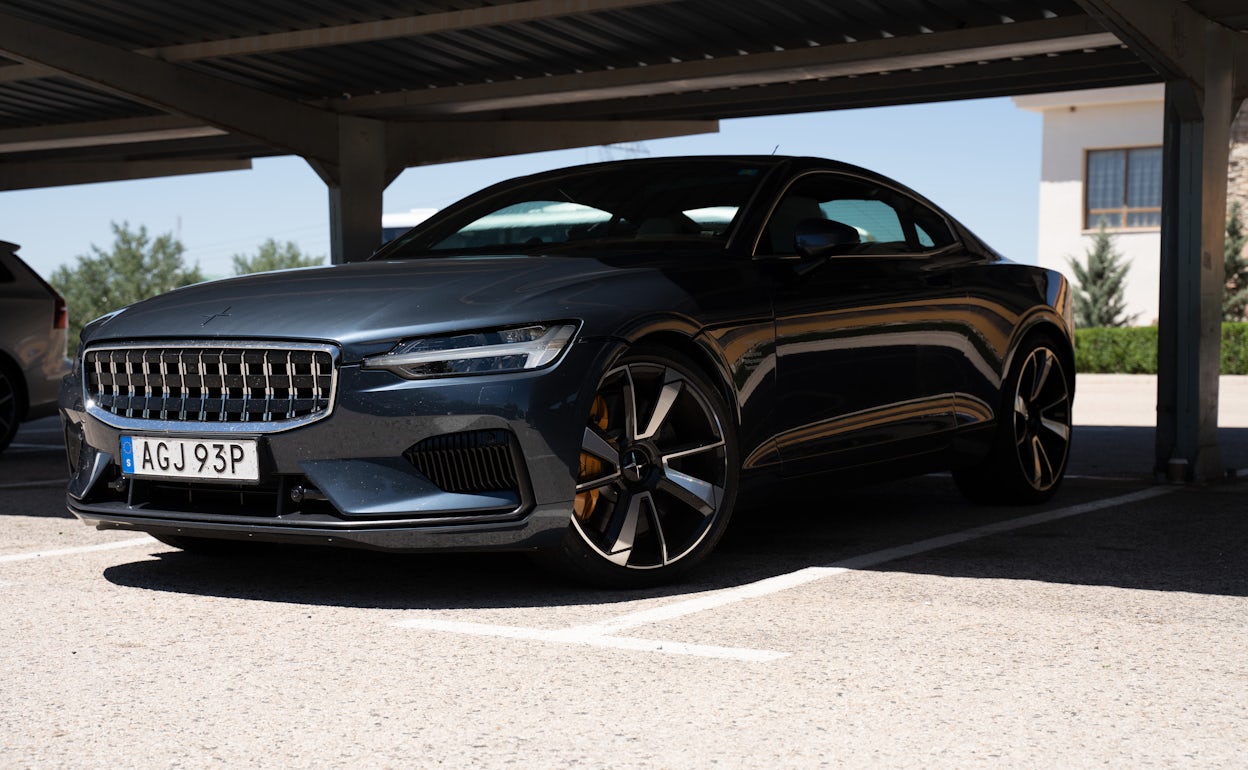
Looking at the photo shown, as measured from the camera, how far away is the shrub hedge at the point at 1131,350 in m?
25.7

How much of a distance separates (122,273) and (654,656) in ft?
411

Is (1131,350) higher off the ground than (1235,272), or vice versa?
(1235,272)

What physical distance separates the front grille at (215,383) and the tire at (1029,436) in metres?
3.44

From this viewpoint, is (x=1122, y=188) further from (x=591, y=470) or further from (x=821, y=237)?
(x=591, y=470)

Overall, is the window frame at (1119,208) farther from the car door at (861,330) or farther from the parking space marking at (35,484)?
the car door at (861,330)

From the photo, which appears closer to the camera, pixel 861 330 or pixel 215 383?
pixel 215 383

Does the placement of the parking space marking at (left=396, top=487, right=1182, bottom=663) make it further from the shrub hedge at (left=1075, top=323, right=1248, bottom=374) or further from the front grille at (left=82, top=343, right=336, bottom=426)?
the shrub hedge at (left=1075, top=323, right=1248, bottom=374)

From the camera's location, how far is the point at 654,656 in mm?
4137

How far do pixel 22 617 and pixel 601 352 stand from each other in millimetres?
1876

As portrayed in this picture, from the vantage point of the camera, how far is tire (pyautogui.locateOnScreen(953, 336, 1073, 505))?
7094mm

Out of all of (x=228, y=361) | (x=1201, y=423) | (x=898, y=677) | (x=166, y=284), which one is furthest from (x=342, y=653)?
(x=166, y=284)

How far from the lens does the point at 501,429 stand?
4664 mm

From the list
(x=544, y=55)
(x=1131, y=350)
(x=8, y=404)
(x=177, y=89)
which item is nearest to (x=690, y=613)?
(x=8, y=404)

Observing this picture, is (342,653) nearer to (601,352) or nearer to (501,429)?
(501,429)
